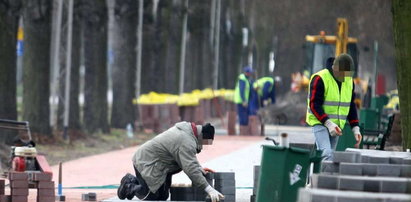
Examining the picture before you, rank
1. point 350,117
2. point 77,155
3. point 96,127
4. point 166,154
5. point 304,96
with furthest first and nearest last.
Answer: point 304,96 → point 96,127 → point 77,155 → point 350,117 → point 166,154

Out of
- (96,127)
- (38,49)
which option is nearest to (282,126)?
(96,127)

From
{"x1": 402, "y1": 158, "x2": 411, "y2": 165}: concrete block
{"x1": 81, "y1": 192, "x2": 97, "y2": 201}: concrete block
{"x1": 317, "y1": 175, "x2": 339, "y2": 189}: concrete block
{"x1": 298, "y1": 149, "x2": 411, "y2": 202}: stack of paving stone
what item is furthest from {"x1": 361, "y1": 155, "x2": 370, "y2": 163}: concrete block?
{"x1": 81, "y1": 192, "x2": 97, "y2": 201}: concrete block

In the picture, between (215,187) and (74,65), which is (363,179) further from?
(74,65)

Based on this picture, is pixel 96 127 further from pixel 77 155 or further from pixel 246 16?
pixel 246 16

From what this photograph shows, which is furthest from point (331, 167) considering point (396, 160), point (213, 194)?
point (213, 194)

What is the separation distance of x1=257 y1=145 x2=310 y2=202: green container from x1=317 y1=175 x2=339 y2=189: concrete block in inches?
57.7

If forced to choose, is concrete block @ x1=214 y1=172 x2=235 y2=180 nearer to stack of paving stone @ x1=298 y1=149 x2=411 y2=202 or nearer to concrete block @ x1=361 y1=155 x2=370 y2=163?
stack of paving stone @ x1=298 y1=149 x2=411 y2=202

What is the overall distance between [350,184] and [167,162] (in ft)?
13.2

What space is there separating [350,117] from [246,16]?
198 ft

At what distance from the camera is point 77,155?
28.9 m

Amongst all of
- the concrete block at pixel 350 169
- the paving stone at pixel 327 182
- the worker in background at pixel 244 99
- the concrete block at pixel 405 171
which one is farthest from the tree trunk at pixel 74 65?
the paving stone at pixel 327 182

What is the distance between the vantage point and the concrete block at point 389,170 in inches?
511

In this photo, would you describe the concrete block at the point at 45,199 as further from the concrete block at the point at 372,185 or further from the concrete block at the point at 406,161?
the concrete block at the point at 372,185

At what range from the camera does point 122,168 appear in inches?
987
